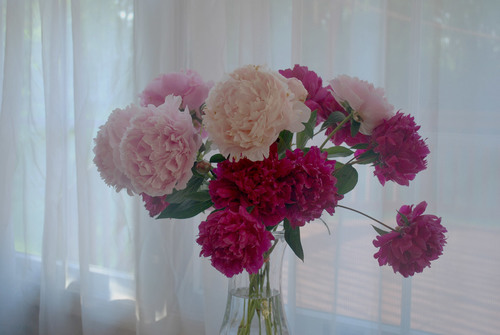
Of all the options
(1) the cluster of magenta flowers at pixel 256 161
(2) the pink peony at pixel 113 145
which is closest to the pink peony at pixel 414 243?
(1) the cluster of magenta flowers at pixel 256 161

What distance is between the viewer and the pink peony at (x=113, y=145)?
569mm

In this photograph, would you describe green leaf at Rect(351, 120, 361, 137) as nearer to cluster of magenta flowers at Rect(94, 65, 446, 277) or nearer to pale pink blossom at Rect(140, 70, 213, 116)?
cluster of magenta flowers at Rect(94, 65, 446, 277)

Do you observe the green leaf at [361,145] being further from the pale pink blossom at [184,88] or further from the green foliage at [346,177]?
the pale pink blossom at [184,88]

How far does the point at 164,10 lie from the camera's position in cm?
132

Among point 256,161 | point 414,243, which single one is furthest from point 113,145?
point 414,243

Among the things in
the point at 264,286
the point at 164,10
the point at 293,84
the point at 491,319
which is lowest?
the point at 491,319

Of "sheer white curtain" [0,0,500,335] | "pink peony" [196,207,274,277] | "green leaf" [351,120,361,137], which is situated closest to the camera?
"pink peony" [196,207,274,277]

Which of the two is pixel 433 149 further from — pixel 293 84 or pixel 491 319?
pixel 293 84

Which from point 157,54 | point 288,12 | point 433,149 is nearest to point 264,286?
point 433,149

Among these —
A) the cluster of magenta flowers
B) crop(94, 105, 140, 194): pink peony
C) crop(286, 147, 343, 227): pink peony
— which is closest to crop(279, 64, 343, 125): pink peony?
the cluster of magenta flowers

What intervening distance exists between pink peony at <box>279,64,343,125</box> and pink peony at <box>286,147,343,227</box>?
0.11m

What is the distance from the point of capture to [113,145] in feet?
1.85

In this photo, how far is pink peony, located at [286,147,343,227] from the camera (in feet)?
1.67

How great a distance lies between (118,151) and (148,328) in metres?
0.97
